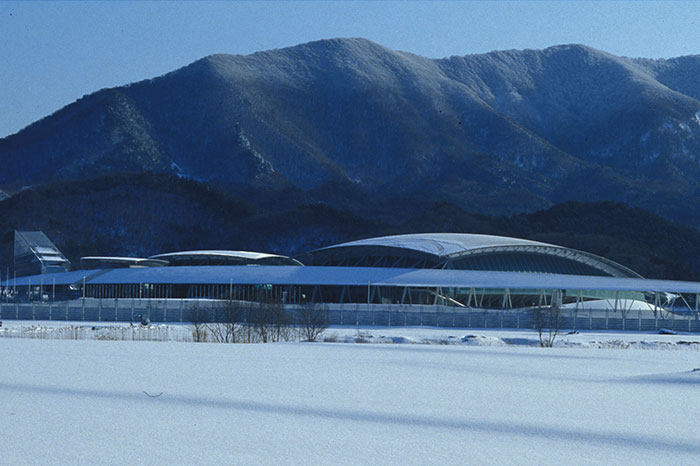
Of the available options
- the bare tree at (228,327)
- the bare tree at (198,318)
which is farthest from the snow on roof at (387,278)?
the bare tree at (228,327)

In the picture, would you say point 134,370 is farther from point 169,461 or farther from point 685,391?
point 685,391

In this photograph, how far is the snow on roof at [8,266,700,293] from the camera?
2837 inches

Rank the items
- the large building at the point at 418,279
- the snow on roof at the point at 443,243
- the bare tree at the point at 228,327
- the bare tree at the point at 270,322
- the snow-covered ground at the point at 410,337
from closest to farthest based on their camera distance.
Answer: the snow-covered ground at the point at 410,337
the bare tree at the point at 228,327
the bare tree at the point at 270,322
the large building at the point at 418,279
the snow on roof at the point at 443,243

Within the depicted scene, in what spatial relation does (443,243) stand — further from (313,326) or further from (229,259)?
(313,326)

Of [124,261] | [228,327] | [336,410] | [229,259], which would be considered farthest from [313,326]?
[124,261]

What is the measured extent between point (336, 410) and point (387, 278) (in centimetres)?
5560

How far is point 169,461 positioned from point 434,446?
4.28 metres

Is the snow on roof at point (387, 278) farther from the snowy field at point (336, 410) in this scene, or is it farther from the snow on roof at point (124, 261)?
the snowy field at point (336, 410)

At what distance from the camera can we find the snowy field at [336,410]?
14.2 meters

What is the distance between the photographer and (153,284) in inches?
3179

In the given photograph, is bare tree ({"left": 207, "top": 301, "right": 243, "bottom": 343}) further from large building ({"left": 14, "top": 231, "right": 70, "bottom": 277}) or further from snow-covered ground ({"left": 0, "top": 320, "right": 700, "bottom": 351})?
large building ({"left": 14, "top": 231, "right": 70, "bottom": 277})

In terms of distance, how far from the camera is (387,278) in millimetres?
73625

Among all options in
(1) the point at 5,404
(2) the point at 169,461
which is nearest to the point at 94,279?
(1) the point at 5,404

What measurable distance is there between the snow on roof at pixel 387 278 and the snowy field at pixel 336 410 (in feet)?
136
